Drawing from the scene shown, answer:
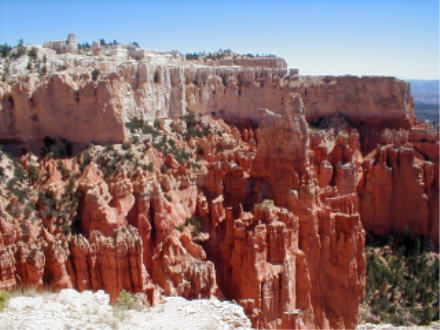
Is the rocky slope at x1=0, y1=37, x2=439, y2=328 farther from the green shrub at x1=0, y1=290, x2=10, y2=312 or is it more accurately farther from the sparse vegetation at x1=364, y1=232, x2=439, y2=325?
the green shrub at x1=0, y1=290, x2=10, y2=312

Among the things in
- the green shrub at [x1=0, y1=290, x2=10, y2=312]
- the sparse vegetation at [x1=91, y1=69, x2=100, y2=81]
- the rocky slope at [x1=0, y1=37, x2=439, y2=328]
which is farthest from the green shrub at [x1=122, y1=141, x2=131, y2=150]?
the green shrub at [x1=0, y1=290, x2=10, y2=312]

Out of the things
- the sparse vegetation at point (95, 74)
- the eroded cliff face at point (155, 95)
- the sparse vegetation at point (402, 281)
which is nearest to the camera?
the eroded cliff face at point (155, 95)

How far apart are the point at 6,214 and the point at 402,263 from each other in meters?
30.0

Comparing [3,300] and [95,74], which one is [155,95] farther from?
[3,300]

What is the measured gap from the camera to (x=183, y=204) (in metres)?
28.8

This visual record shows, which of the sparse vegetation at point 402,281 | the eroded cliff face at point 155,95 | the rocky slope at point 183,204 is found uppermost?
the eroded cliff face at point 155,95

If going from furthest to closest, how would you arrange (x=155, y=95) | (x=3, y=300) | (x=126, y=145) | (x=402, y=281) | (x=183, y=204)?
1. (x=155, y=95)
2. (x=402, y=281)
3. (x=126, y=145)
4. (x=183, y=204)
5. (x=3, y=300)

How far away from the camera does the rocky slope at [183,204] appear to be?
19.3m

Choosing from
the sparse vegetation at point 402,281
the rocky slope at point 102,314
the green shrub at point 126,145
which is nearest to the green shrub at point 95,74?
the green shrub at point 126,145

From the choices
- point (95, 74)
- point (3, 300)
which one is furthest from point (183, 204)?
point (3, 300)

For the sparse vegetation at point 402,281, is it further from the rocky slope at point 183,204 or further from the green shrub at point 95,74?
the green shrub at point 95,74

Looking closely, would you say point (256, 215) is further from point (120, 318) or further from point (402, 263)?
point (402, 263)

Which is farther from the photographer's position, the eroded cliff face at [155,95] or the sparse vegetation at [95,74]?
the sparse vegetation at [95,74]

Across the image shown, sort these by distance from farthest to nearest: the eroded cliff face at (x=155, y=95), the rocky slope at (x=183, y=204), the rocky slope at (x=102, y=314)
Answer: the eroded cliff face at (x=155, y=95)
the rocky slope at (x=183, y=204)
the rocky slope at (x=102, y=314)
